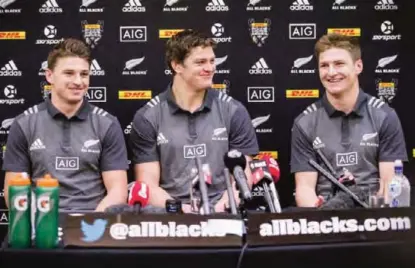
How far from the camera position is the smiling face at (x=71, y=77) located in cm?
360

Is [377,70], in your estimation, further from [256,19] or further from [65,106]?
[65,106]

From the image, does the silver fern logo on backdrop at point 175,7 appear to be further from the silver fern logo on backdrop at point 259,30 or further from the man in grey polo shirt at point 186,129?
the man in grey polo shirt at point 186,129

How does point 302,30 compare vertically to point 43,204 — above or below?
above

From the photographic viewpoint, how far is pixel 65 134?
3.66 meters

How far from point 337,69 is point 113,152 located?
125 cm

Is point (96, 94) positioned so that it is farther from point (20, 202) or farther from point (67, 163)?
point (20, 202)

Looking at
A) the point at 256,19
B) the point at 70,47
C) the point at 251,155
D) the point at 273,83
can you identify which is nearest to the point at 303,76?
the point at 273,83

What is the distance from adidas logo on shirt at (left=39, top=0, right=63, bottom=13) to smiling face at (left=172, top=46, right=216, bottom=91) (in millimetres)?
1090

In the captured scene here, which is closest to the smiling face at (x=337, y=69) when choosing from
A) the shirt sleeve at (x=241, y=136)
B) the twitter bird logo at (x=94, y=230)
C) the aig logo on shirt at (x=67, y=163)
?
the shirt sleeve at (x=241, y=136)

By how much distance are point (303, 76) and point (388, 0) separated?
71 cm

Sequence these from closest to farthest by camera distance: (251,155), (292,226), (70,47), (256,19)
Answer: (292,226) → (70,47) → (251,155) → (256,19)

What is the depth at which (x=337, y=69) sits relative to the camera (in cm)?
371

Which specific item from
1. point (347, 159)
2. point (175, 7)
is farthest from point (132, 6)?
point (347, 159)

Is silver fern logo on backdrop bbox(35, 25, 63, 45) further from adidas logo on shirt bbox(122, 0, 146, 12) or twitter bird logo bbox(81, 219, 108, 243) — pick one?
twitter bird logo bbox(81, 219, 108, 243)
